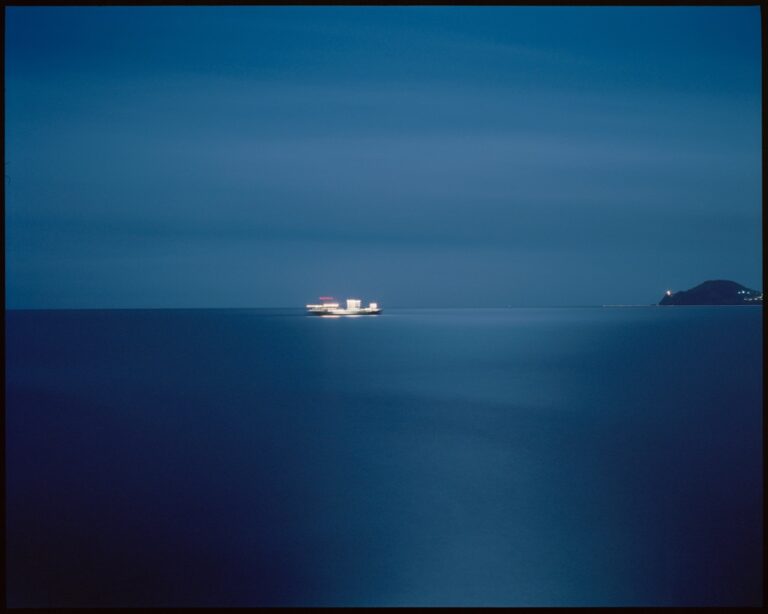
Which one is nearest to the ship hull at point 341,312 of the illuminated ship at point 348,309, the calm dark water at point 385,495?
the illuminated ship at point 348,309

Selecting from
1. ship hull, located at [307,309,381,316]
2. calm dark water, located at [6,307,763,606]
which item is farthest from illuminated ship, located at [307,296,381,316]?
calm dark water, located at [6,307,763,606]

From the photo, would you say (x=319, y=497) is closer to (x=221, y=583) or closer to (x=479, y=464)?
(x=221, y=583)

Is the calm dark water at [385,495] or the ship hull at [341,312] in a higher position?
the ship hull at [341,312]

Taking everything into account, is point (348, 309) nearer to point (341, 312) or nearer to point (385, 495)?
point (341, 312)

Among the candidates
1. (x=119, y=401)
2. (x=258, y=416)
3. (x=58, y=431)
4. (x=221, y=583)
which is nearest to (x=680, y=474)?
(x=221, y=583)

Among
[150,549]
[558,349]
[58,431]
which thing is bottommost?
[150,549]

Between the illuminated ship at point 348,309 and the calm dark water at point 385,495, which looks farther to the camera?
the illuminated ship at point 348,309

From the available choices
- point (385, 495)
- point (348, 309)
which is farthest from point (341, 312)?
point (385, 495)

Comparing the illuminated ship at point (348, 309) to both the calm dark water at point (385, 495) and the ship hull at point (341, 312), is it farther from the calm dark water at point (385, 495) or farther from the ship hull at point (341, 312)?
the calm dark water at point (385, 495)
